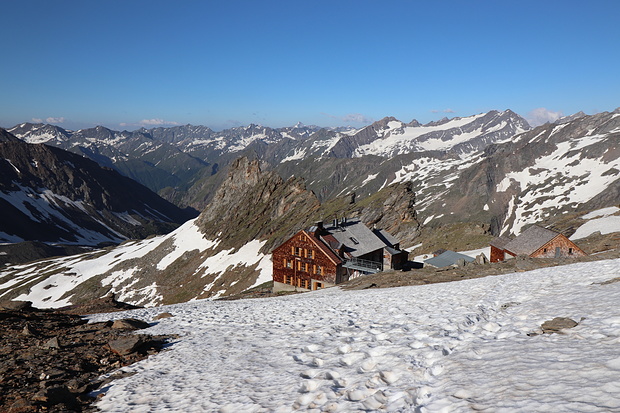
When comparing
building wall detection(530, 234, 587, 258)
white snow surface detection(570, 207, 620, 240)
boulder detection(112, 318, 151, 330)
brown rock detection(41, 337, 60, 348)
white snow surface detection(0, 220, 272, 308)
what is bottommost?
white snow surface detection(0, 220, 272, 308)

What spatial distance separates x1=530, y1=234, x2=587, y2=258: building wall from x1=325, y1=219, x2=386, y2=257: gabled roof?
2365 centimetres

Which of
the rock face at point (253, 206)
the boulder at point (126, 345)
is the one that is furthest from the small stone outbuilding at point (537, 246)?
the rock face at point (253, 206)

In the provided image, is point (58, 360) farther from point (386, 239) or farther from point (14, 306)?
point (386, 239)

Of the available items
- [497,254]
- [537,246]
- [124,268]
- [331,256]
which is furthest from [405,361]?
[124,268]

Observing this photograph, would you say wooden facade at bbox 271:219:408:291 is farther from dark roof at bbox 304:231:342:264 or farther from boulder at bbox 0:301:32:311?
boulder at bbox 0:301:32:311

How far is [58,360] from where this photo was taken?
493 inches

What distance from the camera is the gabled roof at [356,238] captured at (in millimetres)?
61459

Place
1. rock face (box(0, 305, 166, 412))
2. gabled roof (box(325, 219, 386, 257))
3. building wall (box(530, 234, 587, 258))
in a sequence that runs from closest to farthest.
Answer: rock face (box(0, 305, 166, 412)) < building wall (box(530, 234, 587, 258)) < gabled roof (box(325, 219, 386, 257))

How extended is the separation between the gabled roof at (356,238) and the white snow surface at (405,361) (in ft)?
143

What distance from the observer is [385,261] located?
63.7m

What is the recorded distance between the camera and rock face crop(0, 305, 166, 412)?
31.1 feet

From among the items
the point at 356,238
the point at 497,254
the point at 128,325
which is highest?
the point at 356,238

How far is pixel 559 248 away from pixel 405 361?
155 ft

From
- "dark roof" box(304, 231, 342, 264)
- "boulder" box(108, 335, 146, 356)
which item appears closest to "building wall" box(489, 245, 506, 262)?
"dark roof" box(304, 231, 342, 264)
